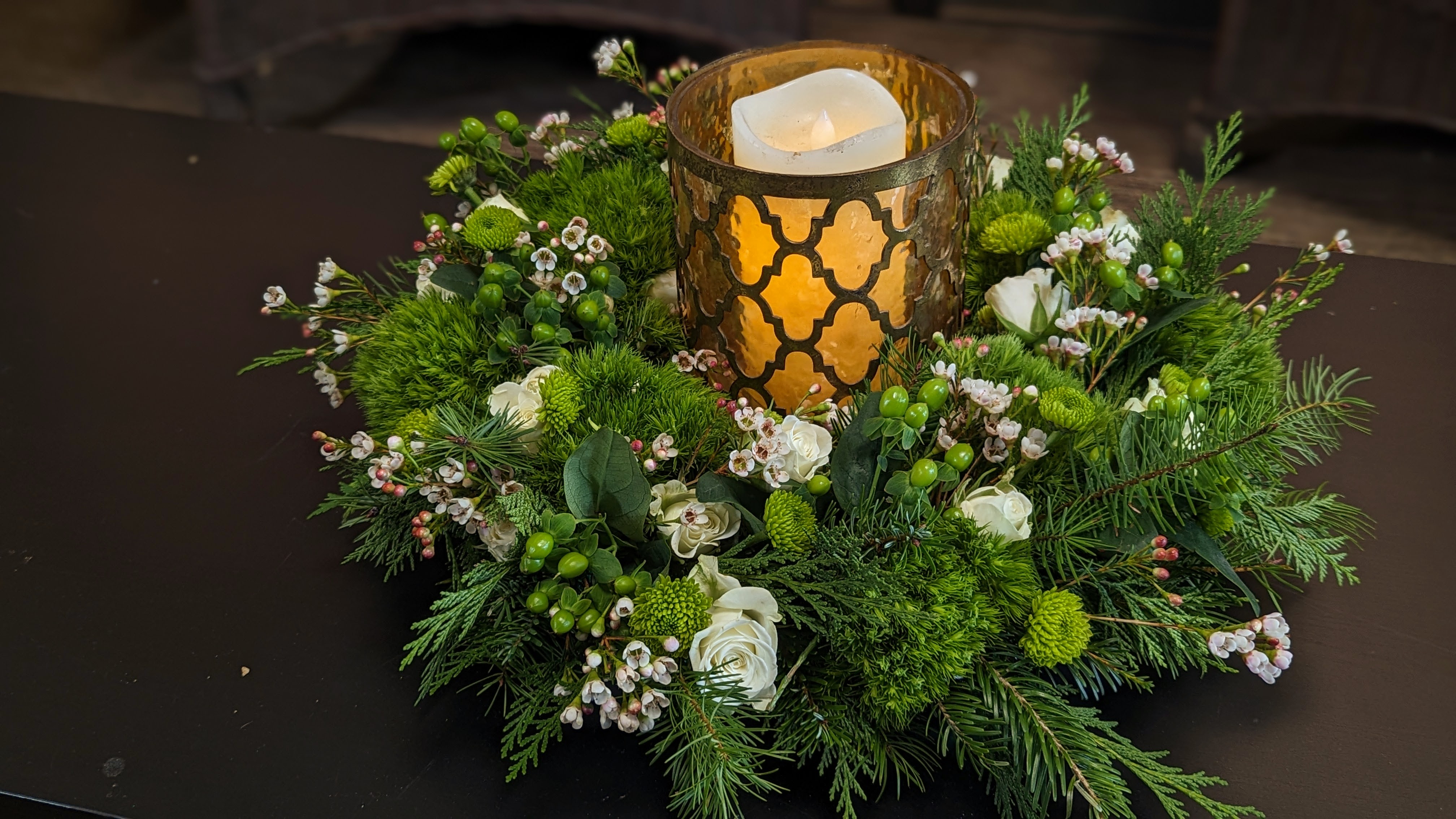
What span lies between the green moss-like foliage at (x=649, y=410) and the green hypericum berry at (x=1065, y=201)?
223 mm

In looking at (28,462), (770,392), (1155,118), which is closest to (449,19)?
(1155,118)

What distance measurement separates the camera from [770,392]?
25.3 inches

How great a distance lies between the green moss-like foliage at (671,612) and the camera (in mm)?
491

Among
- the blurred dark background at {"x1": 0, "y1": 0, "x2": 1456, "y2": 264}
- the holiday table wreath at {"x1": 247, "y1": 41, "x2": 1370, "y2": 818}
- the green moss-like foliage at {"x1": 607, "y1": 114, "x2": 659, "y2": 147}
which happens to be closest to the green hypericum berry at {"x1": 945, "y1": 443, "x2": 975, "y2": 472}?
the holiday table wreath at {"x1": 247, "y1": 41, "x2": 1370, "y2": 818}

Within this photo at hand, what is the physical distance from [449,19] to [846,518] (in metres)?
1.79

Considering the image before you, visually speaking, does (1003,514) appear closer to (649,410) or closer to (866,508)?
(866,508)

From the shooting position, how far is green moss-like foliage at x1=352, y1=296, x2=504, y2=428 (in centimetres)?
61

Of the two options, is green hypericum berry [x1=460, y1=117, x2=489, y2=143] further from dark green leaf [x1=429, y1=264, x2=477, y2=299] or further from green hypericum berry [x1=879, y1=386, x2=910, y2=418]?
green hypericum berry [x1=879, y1=386, x2=910, y2=418]

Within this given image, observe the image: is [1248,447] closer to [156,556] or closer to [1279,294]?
[1279,294]

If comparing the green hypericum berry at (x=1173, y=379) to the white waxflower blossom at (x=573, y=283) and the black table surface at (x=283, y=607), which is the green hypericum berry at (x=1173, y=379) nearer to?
the black table surface at (x=283, y=607)

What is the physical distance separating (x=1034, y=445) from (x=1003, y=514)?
0.04m

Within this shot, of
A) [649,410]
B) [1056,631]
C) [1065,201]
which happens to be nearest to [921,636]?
[1056,631]

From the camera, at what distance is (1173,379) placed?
0.58 m

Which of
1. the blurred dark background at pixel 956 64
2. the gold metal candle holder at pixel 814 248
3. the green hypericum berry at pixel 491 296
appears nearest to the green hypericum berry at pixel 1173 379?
the gold metal candle holder at pixel 814 248
